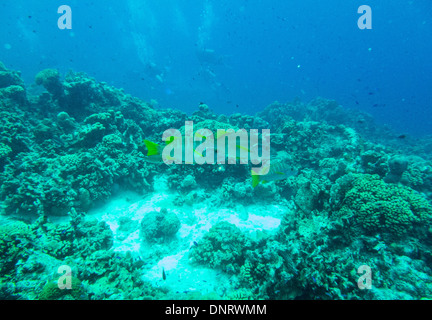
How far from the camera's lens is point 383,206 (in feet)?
11.3

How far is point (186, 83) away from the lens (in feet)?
165

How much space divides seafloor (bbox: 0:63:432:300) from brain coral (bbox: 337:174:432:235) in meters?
0.02

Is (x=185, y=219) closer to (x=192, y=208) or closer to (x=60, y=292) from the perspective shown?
(x=192, y=208)

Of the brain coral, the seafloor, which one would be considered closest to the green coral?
the seafloor

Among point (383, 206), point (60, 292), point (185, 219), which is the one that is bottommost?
point (60, 292)

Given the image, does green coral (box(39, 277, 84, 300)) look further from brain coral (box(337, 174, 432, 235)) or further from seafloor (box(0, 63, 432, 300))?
brain coral (box(337, 174, 432, 235))

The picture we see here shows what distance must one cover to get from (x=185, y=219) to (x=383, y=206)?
4.24 meters

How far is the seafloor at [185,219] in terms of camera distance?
3144 mm

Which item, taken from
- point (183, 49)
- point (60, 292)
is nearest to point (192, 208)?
point (60, 292)

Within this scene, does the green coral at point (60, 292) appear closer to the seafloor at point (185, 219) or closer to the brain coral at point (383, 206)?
the seafloor at point (185, 219)

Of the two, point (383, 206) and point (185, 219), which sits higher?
point (383, 206)

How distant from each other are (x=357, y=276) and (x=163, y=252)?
3.60m

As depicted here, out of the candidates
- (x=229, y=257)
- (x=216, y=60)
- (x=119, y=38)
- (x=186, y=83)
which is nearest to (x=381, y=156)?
(x=229, y=257)

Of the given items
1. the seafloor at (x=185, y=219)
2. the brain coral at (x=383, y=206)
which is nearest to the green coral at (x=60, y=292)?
the seafloor at (x=185, y=219)
